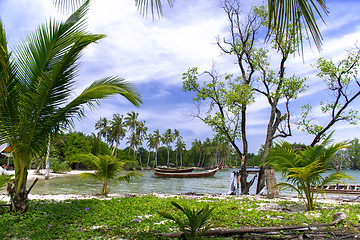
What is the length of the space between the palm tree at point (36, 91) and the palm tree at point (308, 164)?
4.70 meters

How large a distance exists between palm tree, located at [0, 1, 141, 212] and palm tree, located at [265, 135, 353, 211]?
185 inches

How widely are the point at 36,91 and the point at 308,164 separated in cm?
611

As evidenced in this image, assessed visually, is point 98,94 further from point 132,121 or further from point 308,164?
point 132,121

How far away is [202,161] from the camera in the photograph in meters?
91.6

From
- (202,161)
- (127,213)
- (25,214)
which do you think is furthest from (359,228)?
(202,161)

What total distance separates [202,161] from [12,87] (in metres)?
89.1

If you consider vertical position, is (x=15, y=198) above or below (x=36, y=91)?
below

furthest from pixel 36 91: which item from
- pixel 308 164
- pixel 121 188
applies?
pixel 121 188

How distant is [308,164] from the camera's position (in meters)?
5.95

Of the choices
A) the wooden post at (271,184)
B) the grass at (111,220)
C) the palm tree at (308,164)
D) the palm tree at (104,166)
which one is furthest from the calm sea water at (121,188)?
the palm tree at (308,164)

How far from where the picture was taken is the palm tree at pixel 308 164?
18.8 ft

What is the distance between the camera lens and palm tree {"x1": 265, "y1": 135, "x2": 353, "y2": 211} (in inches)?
225

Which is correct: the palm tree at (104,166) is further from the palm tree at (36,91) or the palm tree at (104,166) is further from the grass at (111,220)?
the palm tree at (36,91)

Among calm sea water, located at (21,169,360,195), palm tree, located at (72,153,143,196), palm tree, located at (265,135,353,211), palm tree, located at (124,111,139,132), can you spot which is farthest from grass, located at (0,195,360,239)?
palm tree, located at (124,111,139,132)
